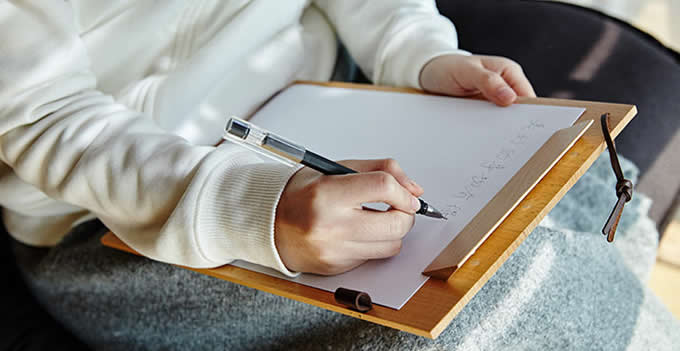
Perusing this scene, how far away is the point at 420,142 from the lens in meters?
0.57

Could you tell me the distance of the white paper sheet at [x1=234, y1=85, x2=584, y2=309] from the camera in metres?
0.45

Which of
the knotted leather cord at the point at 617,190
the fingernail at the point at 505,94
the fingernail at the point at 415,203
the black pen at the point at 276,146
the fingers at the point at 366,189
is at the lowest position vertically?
the knotted leather cord at the point at 617,190

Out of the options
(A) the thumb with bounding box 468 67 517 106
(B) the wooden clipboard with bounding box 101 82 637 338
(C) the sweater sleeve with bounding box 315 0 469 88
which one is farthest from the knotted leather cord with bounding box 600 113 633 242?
(C) the sweater sleeve with bounding box 315 0 469 88

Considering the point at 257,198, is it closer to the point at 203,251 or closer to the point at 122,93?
the point at 203,251

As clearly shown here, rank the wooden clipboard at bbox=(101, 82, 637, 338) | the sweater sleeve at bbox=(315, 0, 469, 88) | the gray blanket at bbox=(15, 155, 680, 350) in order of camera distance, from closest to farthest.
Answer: the wooden clipboard at bbox=(101, 82, 637, 338)
the gray blanket at bbox=(15, 155, 680, 350)
the sweater sleeve at bbox=(315, 0, 469, 88)

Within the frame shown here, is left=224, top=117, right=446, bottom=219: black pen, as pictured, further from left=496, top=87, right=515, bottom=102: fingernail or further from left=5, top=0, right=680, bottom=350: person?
left=496, top=87, right=515, bottom=102: fingernail

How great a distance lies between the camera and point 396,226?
A: 445 millimetres

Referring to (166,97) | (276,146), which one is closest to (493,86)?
(276,146)

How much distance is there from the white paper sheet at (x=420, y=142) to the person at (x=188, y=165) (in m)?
0.02

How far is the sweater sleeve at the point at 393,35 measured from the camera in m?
0.71

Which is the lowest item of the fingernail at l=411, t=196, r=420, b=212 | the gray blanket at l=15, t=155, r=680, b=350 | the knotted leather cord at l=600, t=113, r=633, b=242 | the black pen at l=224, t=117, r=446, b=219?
the gray blanket at l=15, t=155, r=680, b=350

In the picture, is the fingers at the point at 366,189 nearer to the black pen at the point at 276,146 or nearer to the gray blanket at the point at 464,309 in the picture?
the black pen at the point at 276,146

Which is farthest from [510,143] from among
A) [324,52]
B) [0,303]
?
[0,303]

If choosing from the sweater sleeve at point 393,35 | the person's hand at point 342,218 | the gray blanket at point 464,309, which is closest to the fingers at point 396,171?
the person's hand at point 342,218
